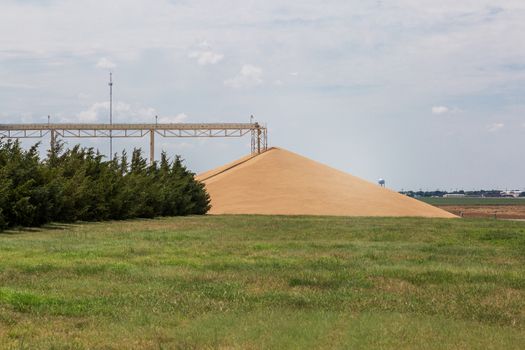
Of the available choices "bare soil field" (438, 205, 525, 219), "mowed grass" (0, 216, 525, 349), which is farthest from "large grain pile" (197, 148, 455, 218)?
"mowed grass" (0, 216, 525, 349)

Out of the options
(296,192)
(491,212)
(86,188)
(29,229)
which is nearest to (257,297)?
(29,229)

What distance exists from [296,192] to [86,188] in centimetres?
5055

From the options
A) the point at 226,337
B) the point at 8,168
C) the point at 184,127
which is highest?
the point at 184,127

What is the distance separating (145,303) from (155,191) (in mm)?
42205

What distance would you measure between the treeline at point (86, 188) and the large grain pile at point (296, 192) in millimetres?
16882

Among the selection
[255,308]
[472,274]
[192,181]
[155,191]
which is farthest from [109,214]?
[255,308]

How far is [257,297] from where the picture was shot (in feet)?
44.8

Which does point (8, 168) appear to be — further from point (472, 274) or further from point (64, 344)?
point (64, 344)

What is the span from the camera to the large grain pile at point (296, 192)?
82375 mm

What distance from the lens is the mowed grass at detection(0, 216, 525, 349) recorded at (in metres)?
10.2

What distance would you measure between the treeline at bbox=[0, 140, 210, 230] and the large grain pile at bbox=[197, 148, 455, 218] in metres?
16.9

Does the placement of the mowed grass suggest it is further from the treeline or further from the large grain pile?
the large grain pile

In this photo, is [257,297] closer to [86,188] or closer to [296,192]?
[86,188]

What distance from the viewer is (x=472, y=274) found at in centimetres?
1755
